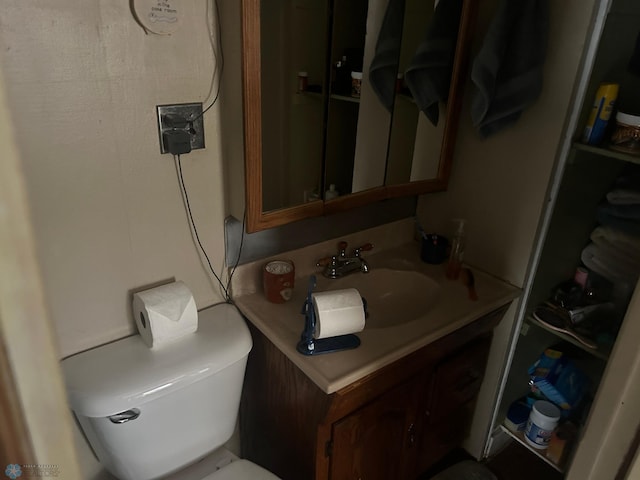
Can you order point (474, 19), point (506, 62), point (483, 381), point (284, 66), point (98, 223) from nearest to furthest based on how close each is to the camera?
1. point (98, 223)
2. point (284, 66)
3. point (506, 62)
4. point (474, 19)
5. point (483, 381)

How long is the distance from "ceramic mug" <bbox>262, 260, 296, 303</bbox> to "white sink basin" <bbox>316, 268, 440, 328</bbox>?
0.46ft

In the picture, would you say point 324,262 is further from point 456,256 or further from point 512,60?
point 512,60

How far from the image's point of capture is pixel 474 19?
1.43m

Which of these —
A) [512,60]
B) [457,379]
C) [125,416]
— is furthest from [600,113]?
[125,416]

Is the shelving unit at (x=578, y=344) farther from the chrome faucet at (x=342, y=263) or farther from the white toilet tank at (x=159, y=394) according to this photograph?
the white toilet tank at (x=159, y=394)

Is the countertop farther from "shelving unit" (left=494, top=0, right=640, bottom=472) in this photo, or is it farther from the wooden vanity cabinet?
"shelving unit" (left=494, top=0, right=640, bottom=472)

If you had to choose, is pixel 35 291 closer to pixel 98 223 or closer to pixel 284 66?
pixel 98 223

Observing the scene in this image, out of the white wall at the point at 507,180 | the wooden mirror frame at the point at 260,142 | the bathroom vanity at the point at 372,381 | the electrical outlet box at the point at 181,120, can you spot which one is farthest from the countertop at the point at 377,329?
the electrical outlet box at the point at 181,120

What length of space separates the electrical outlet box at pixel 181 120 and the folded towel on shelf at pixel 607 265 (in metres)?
1.24

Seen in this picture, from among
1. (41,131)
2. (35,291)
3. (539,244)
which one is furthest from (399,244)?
(35,291)

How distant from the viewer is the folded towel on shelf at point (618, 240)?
1396mm

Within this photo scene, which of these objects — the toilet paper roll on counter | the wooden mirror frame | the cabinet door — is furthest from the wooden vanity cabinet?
the wooden mirror frame

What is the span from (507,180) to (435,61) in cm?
43

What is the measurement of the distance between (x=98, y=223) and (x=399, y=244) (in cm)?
106
